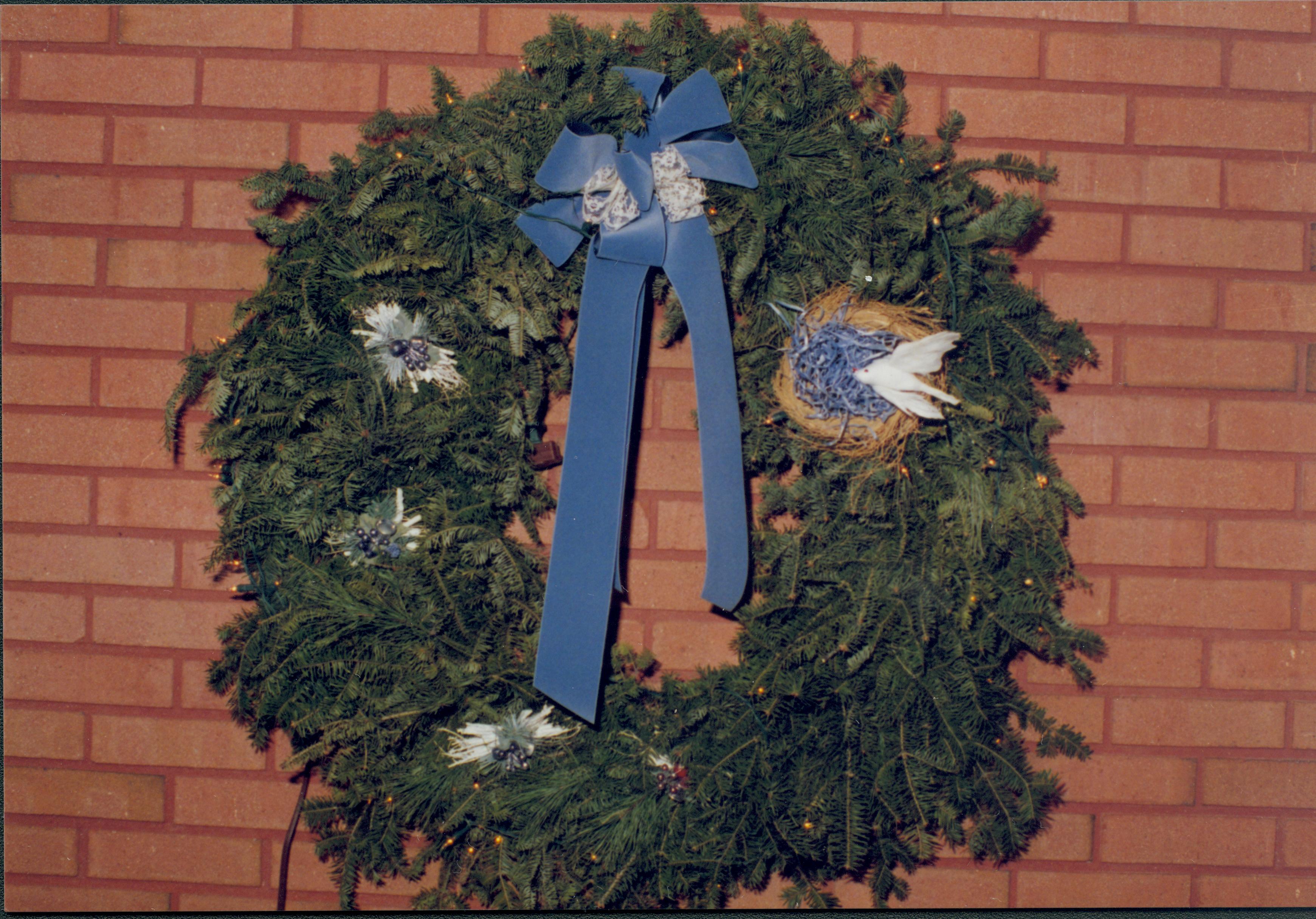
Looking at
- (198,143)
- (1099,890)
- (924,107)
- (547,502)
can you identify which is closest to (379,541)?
(547,502)

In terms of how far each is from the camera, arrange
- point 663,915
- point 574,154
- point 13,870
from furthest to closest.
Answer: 1. point 13,870
2. point 663,915
3. point 574,154

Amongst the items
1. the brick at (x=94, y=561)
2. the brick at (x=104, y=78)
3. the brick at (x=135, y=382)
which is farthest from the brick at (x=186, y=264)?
the brick at (x=94, y=561)

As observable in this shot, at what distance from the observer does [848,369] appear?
53.0 inches

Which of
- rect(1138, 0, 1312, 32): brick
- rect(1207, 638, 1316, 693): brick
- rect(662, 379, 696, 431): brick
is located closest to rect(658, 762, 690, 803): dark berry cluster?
rect(662, 379, 696, 431): brick

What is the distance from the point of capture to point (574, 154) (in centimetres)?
136

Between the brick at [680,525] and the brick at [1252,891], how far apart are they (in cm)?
119

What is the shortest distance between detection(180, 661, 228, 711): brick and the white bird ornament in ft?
4.37

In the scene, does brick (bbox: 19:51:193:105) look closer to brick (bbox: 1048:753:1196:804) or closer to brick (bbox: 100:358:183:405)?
brick (bbox: 100:358:183:405)

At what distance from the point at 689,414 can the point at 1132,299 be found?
88 cm

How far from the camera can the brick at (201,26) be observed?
154 centimetres

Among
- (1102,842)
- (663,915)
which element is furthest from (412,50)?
(1102,842)

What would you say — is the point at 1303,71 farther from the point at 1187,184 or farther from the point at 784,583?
the point at 784,583

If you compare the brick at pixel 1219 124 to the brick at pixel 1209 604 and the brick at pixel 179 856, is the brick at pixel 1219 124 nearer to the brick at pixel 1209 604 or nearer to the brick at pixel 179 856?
the brick at pixel 1209 604

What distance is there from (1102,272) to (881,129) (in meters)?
0.53
